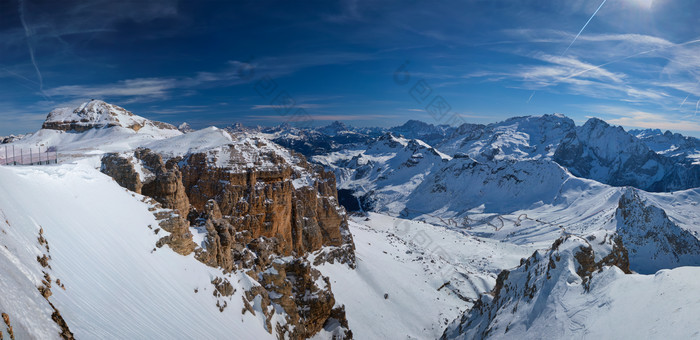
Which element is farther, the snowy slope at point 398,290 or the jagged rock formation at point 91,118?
the jagged rock formation at point 91,118

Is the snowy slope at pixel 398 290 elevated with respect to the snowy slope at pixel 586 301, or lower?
lower

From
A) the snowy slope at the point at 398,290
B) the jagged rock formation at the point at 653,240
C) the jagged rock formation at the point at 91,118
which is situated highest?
the jagged rock formation at the point at 91,118

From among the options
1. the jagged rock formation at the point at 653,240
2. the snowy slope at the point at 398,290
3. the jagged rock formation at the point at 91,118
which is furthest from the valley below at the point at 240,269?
Answer: the jagged rock formation at the point at 653,240

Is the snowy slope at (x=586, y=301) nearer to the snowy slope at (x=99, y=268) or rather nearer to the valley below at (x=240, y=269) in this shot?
the valley below at (x=240, y=269)

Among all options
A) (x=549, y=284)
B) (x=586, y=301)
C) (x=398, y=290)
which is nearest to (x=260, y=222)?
(x=398, y=290)

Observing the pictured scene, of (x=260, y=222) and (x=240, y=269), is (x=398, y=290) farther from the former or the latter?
(x=240, y=269)

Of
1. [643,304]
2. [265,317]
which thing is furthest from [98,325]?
[643,304]
